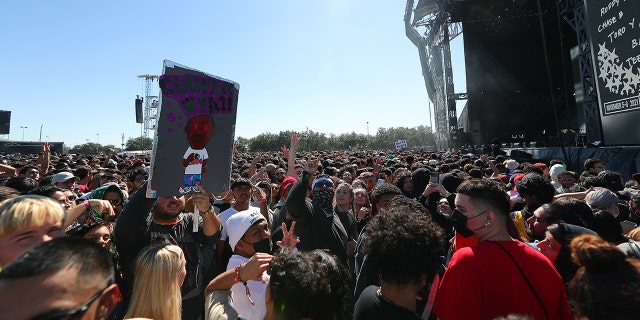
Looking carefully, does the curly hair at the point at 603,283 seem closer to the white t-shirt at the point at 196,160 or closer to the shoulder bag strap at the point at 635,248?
the shoulder bag strap at the point at 635,248

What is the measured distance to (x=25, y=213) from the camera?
6.29 ft

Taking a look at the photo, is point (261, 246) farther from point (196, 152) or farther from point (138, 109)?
point (138, 109)

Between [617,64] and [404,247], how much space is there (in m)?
11.6

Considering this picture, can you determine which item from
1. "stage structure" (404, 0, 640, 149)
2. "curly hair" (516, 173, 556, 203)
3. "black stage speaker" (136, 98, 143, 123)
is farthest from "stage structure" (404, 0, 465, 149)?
"black stage speaker" (136, 98, 143, 123)

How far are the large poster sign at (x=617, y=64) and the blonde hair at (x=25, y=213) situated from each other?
12113 mm

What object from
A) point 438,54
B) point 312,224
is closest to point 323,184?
point 312,224

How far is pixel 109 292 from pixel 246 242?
4.52 ft

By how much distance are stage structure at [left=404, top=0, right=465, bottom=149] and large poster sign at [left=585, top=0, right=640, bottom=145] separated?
10.6 m

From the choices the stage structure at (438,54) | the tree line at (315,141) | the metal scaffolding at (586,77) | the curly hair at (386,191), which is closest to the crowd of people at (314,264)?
the curly hair at (386,191)

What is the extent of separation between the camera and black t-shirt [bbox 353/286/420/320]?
157 centimetres

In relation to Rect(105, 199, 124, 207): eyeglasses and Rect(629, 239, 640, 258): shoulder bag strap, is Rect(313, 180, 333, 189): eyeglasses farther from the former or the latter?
Rect(105, 199, 124, 207): eyeglasses

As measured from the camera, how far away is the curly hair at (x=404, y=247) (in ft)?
5.47

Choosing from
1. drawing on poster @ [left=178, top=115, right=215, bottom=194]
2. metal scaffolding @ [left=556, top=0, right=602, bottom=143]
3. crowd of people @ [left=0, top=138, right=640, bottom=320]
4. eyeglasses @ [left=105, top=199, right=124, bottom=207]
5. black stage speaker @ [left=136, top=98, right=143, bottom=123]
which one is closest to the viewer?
crowd of people @ [left=0, top=138, right=640, bottom=320]

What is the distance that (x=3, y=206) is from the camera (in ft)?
6.38
